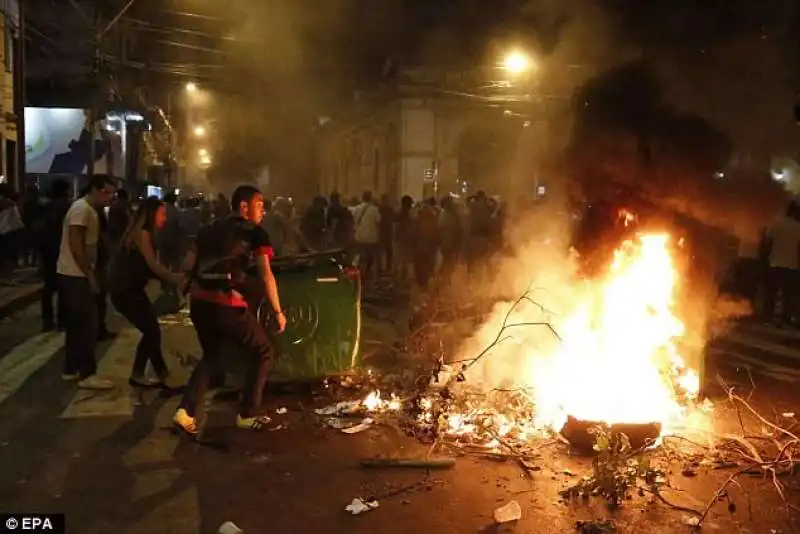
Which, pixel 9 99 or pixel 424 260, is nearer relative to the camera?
pixel 424 260

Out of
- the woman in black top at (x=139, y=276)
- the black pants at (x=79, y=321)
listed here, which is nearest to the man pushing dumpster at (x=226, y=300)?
the woman in black top at (x=139, y=276)

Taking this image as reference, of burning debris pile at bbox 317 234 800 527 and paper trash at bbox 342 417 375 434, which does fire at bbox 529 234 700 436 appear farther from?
paper trash at bbox 342 417 375 434

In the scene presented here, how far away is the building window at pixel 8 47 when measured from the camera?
19891 millimetres

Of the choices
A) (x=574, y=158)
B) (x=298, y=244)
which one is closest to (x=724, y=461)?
(x=574, y=158)

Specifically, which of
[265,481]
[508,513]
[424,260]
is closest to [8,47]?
[424,260]

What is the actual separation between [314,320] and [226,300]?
1329 millimetres

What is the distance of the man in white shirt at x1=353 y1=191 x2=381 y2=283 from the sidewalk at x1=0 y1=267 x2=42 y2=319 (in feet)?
18.7

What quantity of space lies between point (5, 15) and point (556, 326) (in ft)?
57.7

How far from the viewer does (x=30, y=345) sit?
8914mm

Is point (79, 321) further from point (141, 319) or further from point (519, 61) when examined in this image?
point (519, 61)

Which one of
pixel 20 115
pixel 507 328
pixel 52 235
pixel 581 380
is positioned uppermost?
pixel 20 115

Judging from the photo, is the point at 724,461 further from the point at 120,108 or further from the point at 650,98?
the point at 120,108

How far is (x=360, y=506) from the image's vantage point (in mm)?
4320

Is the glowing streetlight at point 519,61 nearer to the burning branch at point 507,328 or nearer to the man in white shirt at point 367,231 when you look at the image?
the burning branch at point 507,328
